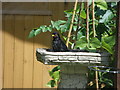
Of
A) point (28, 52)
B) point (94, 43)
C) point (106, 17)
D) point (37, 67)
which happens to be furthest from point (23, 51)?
point (94, 43)

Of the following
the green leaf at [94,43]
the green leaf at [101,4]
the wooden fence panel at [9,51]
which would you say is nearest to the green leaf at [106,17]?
the green leaf at [101,4]

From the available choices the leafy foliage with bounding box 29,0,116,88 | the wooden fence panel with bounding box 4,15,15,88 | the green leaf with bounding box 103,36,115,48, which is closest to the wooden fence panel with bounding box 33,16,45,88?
the wooden fence panel with bounding box 4,15,15,88

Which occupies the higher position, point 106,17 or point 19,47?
point 106,17

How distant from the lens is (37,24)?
11.0 feet

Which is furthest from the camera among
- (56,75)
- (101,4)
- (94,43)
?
(56,75)

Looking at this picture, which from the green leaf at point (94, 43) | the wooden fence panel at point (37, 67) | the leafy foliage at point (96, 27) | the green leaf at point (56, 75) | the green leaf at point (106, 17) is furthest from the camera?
the wooden fence panel at point (37, 67)

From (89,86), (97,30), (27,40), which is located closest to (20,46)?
(27,40)

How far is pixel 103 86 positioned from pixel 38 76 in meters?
0.96

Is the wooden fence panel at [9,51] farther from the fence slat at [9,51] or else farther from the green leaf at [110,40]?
the green leaf at [110,40]

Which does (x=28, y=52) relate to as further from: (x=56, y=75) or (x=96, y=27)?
(x=96, y=27)

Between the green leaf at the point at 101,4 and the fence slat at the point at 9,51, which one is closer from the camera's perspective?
the green leaf at the point at 101,4

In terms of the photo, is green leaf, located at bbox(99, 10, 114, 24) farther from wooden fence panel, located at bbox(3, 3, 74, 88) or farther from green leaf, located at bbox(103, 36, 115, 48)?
wooden fence panel, located at bbox(3, 3, 74, 88)

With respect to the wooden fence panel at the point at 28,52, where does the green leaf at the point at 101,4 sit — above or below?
above

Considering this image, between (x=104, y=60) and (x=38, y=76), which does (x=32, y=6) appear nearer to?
(x=38, y=76)
